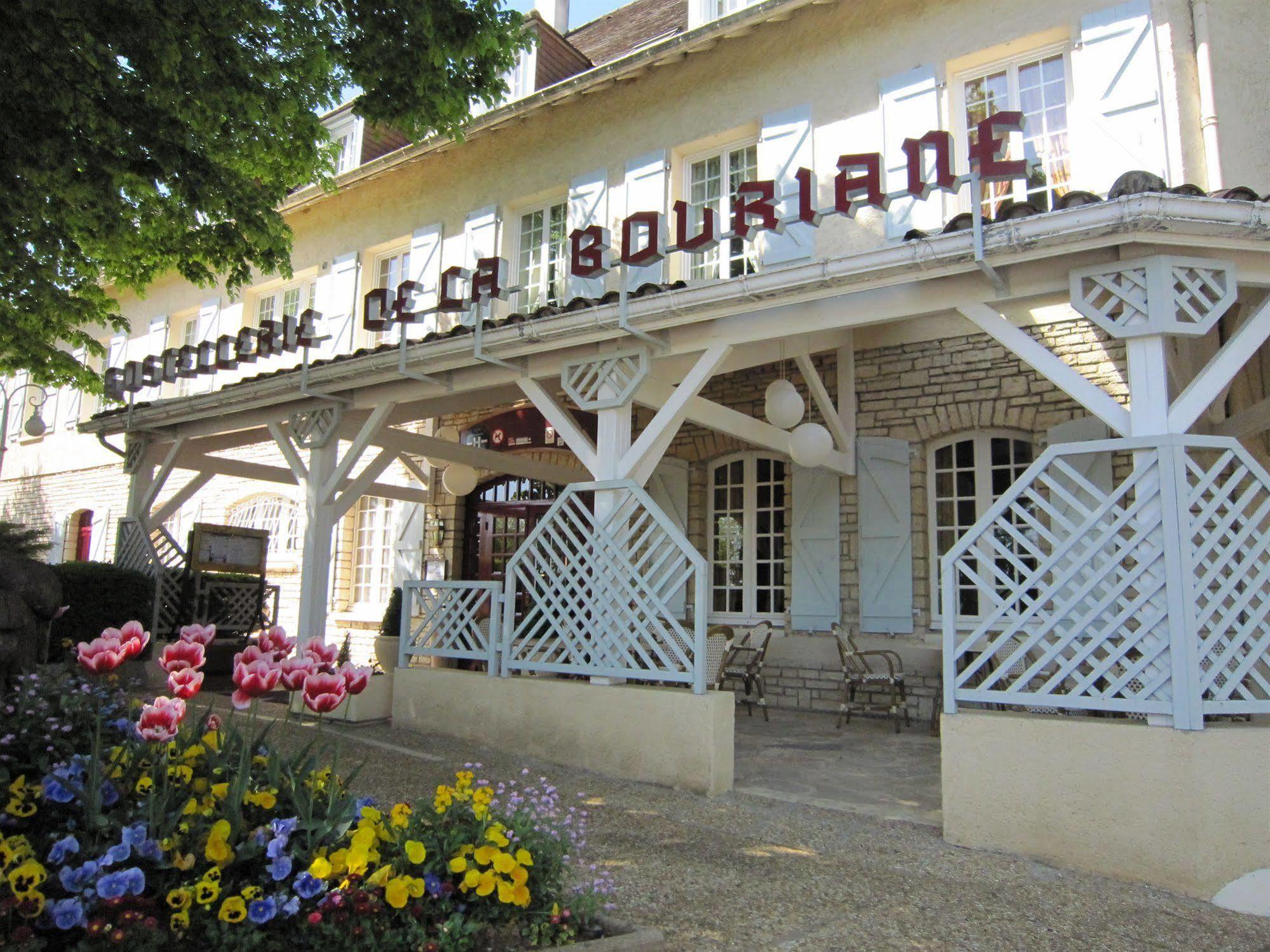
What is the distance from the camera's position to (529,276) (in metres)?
10.1

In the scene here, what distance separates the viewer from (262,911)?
2238 millimetres

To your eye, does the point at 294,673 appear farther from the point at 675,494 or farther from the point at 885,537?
the point at 675,494

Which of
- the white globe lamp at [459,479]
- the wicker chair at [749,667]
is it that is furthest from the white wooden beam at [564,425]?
the white globe lamp at [459,479]

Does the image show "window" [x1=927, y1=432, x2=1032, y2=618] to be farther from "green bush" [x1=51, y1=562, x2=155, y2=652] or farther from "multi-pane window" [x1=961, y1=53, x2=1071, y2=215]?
"green bush" [x1=51, y1=562, x2=155, y2=652]

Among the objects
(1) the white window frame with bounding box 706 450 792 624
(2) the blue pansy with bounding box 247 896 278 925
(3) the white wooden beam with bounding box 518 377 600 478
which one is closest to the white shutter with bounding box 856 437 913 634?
(1) the white window frame with bounding box 706 450 792 624

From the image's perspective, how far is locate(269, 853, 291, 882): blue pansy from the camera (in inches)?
90.2

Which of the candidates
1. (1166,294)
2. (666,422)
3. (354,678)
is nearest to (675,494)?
(666,422)

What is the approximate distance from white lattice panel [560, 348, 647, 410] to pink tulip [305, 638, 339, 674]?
347 cm

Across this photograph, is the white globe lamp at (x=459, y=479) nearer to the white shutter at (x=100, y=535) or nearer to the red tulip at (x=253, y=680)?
the red tulip at (x=253, y=680)

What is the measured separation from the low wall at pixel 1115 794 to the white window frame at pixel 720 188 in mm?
5063

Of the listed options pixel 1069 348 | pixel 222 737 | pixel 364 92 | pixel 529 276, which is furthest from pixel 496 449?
pixel 222 737

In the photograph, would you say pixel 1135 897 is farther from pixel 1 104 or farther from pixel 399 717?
pixel 1 104

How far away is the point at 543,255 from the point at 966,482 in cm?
494

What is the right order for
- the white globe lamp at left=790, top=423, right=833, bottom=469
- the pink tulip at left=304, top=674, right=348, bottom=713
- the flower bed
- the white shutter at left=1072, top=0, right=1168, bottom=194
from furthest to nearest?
the white globe lamp at left=790, top=423, right=833, bottom=469
the white shutter at left=1072, top=0, right=1168, bottom=194
the pink tulip at left=304, top=674, right=348, bottom=713
the flower bed
